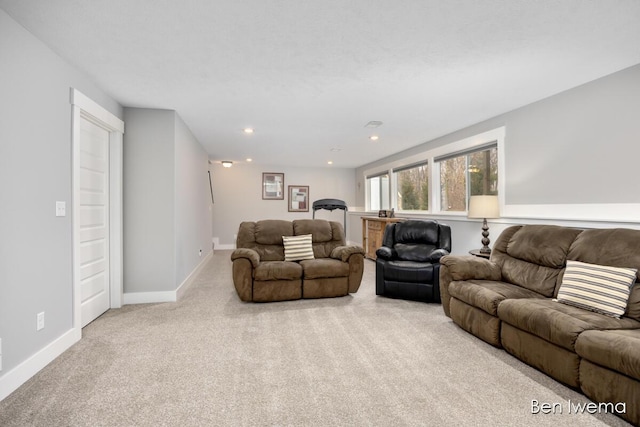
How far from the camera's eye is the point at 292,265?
12.9 feet

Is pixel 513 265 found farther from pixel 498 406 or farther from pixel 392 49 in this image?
pixel 392 49

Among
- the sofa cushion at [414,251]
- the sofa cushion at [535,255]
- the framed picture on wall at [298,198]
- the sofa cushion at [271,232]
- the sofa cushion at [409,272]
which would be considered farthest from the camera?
the framed picture on wall at [298,198]

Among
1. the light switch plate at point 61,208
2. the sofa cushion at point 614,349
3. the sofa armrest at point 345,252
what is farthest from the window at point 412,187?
the light switch plate at point 61,208

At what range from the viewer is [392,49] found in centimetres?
240

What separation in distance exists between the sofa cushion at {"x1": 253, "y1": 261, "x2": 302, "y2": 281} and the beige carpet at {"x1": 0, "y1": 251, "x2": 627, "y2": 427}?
0.53 metres

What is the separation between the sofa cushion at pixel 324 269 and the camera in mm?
3934

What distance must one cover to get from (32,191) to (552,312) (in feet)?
12.3

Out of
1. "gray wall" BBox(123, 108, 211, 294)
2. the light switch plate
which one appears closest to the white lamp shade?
"gray wall" BBox(123, 108, 211, 294)

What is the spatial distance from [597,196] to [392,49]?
2469mm

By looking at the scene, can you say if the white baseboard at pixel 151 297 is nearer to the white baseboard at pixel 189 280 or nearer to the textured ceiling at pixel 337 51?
the white baseboard at pixel 189 280

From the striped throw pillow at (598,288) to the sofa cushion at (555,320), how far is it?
65 millimetres

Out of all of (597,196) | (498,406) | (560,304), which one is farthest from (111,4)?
(597,196)

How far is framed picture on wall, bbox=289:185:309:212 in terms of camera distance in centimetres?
901

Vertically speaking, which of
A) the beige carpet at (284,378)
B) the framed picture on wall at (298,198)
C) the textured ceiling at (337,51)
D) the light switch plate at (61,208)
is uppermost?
the textured ceiling at (337,51)
